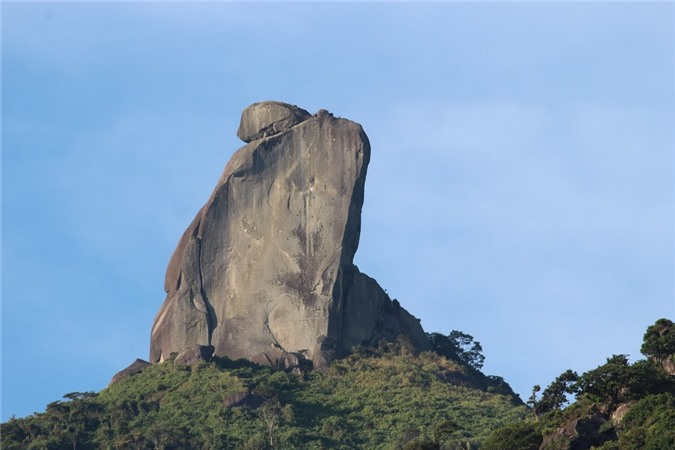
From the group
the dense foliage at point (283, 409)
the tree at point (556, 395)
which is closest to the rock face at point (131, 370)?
the dense foliage at point (283, 409)

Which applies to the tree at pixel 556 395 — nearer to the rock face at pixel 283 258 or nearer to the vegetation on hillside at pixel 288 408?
the vegetation on hillside at pixel 288 408

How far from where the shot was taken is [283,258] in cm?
12288

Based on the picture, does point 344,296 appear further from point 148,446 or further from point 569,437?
point 569,437

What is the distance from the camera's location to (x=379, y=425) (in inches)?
4343

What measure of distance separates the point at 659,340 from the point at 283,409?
96.2 ft

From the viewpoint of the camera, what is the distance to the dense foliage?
107625mm

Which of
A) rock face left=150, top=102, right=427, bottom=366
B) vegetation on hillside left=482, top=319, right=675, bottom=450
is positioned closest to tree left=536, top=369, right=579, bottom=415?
vegetation on hillside left=482, top=319, right=675, bottom=450

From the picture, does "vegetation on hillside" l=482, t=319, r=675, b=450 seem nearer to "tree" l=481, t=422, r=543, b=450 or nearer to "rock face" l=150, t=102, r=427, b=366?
"tree" l=481, t=422, r=543, b=450

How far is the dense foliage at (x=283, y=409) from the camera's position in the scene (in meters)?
108

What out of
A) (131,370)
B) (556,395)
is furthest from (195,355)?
(556,395)

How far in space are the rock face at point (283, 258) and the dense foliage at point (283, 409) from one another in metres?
2.63

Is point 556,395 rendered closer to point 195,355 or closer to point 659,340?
point 659,340

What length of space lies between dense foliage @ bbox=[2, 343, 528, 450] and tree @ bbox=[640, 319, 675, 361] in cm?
1422

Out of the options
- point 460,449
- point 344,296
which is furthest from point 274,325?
point 460,449
